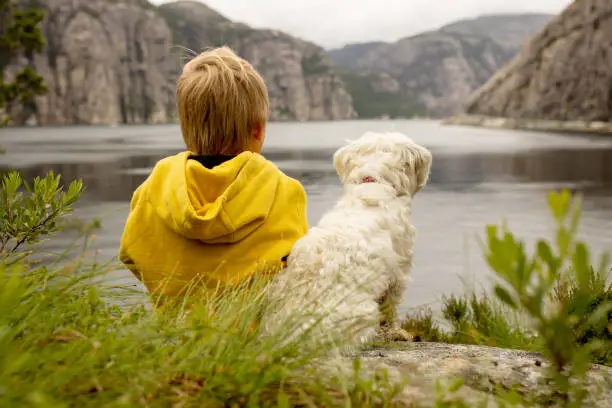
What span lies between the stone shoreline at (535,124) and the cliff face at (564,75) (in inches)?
51.1

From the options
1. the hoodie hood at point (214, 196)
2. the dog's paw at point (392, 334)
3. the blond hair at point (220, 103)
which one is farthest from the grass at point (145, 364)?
the dog's paw at point (392, 334)

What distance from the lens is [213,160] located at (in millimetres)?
3395

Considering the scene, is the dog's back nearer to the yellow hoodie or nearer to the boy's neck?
the yellow hoodie

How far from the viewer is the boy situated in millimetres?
3273

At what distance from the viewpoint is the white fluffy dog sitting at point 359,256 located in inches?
110

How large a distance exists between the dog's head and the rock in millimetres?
1615

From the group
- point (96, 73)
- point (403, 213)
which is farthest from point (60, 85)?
point (403, 213)

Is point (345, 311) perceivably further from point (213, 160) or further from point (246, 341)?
point (213, 160)

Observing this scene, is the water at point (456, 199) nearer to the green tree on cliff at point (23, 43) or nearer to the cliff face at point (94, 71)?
the green tree on cliff at point (23, 43)

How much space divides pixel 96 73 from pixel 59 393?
196127mm

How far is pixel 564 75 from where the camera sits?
284ft

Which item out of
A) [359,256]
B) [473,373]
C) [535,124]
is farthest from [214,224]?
[535,124]

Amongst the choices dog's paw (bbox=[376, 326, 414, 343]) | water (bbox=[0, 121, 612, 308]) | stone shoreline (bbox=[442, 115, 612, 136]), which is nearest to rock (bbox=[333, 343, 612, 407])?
water (bbox=[0, 121, 612, 308])

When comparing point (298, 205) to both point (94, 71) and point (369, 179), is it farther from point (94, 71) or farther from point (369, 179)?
point (94, 71)
